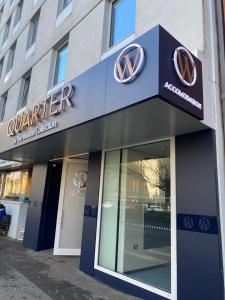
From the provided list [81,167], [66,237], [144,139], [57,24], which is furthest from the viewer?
[57,24]

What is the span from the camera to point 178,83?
11.7 ft

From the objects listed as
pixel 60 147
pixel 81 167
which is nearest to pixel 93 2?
pixel 60 147

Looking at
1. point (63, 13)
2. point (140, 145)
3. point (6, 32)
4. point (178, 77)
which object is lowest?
point (140, 145)

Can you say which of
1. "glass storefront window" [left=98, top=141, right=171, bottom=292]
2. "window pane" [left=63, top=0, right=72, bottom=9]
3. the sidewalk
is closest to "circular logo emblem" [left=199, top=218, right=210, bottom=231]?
"glass storefront window" [left=98, top=141, right=171, bottom=292]

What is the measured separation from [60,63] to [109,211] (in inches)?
234

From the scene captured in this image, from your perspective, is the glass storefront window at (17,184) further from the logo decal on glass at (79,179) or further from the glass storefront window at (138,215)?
the glass storefront window at (138,215)

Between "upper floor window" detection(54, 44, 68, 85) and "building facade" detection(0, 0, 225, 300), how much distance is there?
882 millimetres

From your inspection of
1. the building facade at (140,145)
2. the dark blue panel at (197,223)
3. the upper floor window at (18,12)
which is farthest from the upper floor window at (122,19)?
the upper floor window at (18,12)

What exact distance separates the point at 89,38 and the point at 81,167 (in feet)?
13.0

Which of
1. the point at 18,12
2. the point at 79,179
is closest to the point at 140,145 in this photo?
the point at 79,179

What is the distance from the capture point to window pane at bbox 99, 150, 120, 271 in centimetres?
584

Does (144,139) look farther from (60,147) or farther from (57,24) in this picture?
(57,24)

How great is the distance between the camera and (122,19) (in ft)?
23.1

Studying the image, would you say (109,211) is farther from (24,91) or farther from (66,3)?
(24,91)
